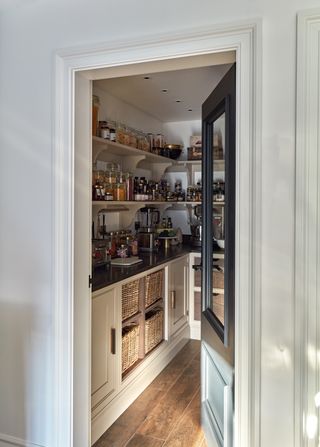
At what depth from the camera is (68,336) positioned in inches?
75.2

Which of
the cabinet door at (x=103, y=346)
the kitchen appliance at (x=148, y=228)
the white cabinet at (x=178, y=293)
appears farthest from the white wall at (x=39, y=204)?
the kitchen appliance at (x=148, y=228)

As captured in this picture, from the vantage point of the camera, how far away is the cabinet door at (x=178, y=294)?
11.6ft

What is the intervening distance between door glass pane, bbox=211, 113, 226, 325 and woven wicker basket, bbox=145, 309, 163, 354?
3.47 ft

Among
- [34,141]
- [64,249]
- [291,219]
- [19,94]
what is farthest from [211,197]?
[19,94]

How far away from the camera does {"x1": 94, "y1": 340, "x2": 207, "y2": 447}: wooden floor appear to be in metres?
2.28

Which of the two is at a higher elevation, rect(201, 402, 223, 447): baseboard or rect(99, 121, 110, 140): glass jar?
rect(99, 121, 110, 140): glass jar

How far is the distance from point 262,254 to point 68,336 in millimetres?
1045

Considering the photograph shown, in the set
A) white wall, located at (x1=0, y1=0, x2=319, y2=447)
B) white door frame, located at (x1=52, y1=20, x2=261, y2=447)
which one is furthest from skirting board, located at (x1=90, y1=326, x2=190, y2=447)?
white wall, located at (x1=0, y1=0, x2=319, y2=447)

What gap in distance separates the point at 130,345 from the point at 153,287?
560 mm

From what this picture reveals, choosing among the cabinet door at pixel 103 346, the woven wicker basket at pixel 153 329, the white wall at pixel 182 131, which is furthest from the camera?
the white wall at pixel 182 131

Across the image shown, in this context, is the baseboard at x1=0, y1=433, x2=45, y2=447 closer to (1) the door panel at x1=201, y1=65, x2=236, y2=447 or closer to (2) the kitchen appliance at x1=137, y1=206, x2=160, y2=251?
(1) the door panel at x1=201, y1=65, x2=236, y2=447

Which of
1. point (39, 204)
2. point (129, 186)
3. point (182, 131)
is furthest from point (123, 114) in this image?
point (39, 204)

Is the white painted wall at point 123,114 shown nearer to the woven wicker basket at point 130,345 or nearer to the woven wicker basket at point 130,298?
the woven wicker basket at point 130,298

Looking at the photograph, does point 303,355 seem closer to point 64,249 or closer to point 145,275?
point 64,249
